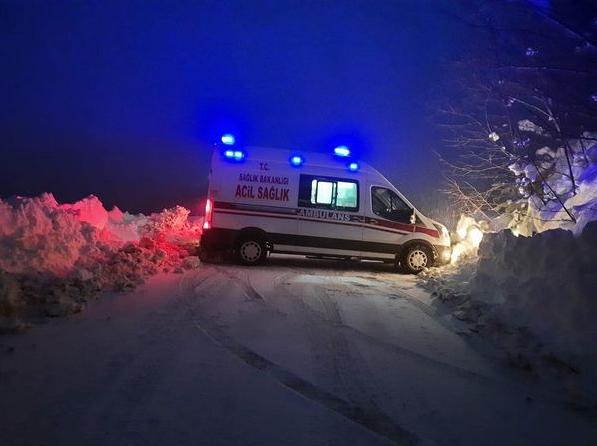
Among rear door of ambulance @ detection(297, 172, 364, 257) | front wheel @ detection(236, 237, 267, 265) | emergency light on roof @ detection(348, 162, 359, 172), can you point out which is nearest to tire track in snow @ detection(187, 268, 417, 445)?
front wheel @ detection(236, 237, 267, 265)

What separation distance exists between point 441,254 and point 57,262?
837 centimetres

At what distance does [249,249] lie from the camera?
11.5 m

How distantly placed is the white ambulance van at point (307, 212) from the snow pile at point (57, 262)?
1498 mm

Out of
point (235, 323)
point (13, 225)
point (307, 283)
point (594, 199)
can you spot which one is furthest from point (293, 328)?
point (594, 199)

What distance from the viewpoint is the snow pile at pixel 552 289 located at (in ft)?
17.3

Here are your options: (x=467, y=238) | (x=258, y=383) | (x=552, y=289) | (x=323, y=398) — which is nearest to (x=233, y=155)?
(x=467, y=238)

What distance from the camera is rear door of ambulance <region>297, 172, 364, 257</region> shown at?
11.7m

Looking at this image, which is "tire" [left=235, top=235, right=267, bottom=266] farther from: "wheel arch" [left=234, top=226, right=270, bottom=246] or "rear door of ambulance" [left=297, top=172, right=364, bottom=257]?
"rear door of ambulance" [left=297, top=172, right=364, bottom=257]

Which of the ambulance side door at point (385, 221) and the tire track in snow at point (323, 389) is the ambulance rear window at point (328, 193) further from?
the tire track in snow at point (323, 389)

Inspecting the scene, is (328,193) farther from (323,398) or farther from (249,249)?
(323,398)

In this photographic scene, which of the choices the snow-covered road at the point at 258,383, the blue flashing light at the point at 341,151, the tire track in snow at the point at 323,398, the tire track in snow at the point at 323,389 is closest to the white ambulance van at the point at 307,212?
the blue flashing light at the point at 341,151

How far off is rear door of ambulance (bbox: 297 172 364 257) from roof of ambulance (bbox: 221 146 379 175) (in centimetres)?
31

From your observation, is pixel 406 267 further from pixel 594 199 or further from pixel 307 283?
pixel 594 199

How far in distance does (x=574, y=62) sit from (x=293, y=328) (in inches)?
296
